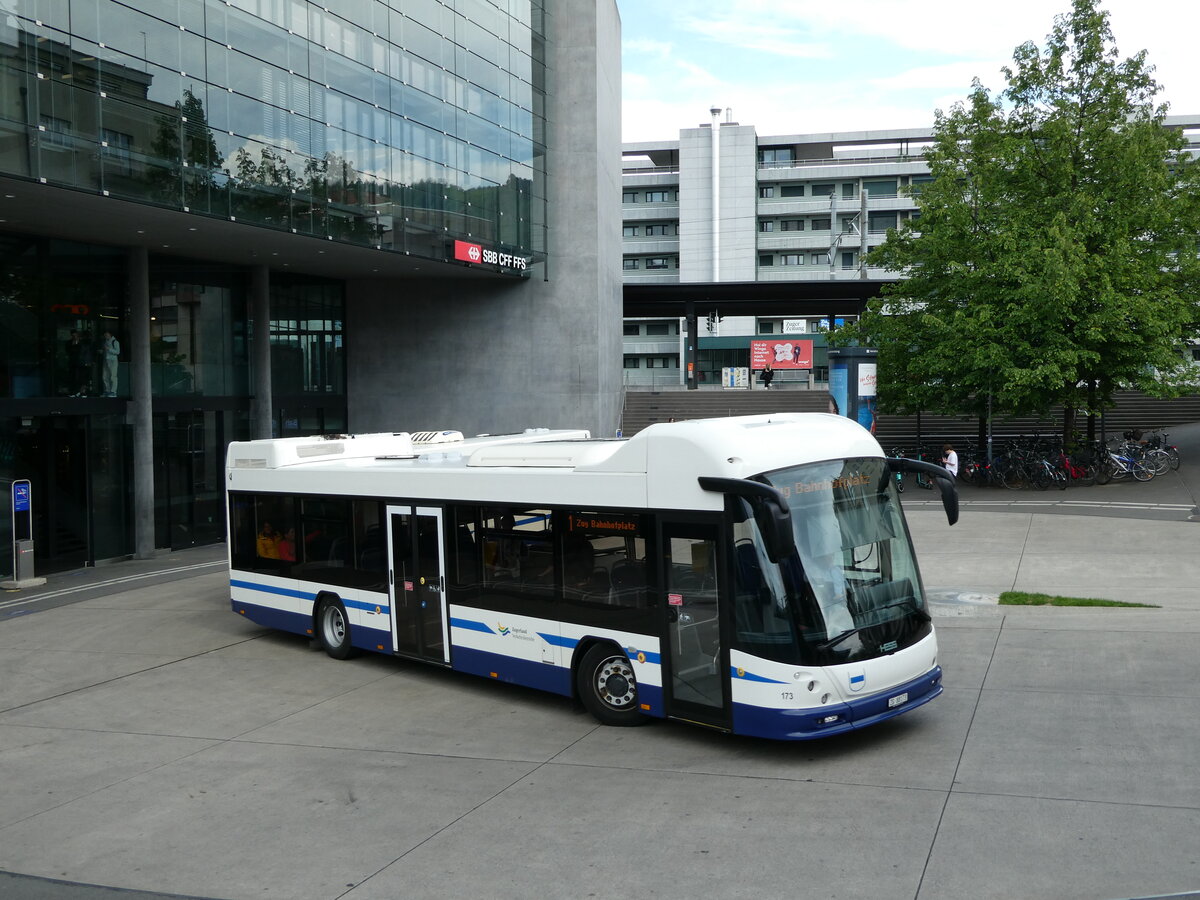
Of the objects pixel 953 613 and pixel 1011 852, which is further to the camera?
pixel 953 613

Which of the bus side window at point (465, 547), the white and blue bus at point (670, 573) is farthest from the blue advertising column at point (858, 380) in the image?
the bus side window at point (465, 547)

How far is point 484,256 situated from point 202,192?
10.8 meters

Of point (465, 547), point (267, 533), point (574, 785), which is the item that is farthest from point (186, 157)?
point (574, 785)

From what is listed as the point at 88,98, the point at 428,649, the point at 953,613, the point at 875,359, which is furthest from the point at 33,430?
the point at 875,359

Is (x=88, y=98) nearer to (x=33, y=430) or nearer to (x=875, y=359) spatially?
(x=33, y=430)

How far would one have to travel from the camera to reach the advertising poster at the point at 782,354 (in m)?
56.0

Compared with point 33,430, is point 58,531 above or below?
below

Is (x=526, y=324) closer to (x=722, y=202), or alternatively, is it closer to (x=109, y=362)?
(x=109, y=362)

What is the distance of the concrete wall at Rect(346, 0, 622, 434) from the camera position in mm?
33625

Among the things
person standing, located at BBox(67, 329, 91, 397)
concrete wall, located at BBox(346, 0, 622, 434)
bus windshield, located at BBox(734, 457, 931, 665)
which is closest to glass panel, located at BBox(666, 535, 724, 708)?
bus windshield, located at BBox(734, 457, 931, 665)

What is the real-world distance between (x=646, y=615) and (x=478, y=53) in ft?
79.8

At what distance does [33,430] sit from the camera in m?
21.7

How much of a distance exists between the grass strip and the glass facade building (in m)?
15.3

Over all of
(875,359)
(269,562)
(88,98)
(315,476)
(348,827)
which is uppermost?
(88,98)
